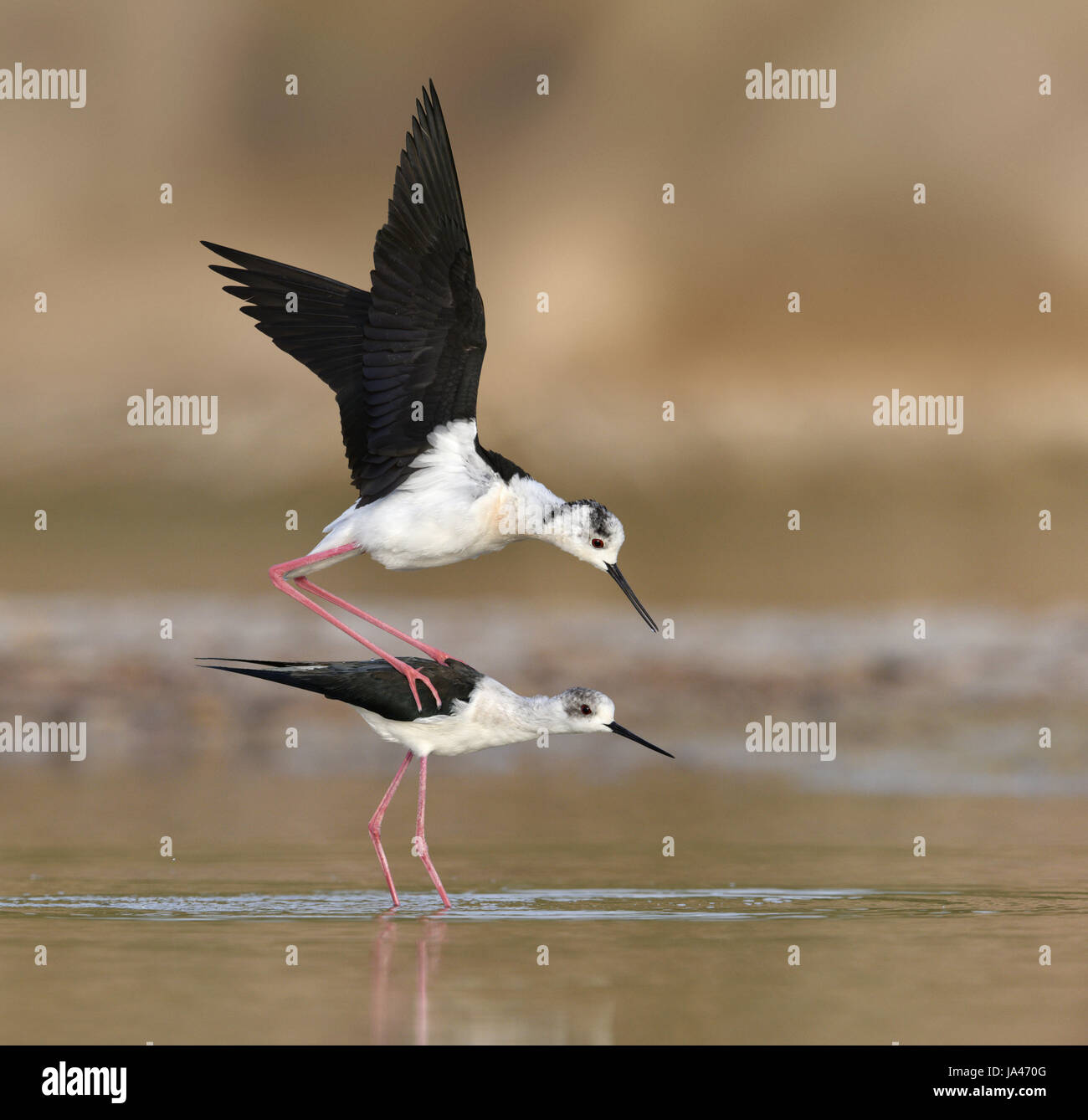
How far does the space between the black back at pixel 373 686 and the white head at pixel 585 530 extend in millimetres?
910

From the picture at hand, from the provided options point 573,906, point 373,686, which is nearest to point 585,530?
point 373,686

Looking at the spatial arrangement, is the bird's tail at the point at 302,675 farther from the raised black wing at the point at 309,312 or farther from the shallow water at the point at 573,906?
the raised black wing at the point at 309,312

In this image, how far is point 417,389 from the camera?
Result: 384 inches

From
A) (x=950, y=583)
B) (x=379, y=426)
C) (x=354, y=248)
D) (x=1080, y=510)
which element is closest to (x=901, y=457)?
(x=1080, y=510)

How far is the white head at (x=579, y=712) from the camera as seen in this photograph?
10.2 metres

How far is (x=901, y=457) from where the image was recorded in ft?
87.5

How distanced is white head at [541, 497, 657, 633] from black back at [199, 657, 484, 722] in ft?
2.99

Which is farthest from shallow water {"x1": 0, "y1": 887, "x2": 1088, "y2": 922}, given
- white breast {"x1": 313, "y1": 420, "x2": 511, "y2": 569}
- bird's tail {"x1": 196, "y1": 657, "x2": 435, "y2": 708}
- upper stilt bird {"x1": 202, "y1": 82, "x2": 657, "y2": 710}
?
white breast {"x1": 313, "y1": 420, "x2": 511, "y2": 569}

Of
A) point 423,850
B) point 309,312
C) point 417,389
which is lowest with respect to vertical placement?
point 423,850

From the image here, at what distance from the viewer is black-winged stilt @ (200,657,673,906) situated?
9883mm

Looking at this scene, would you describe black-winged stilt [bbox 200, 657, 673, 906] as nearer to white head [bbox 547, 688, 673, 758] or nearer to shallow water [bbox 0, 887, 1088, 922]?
white head [bbox 547, 688, 673, 758]

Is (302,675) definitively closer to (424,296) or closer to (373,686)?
(373,686)

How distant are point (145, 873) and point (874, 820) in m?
4.48

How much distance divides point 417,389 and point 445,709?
64.1 inches
